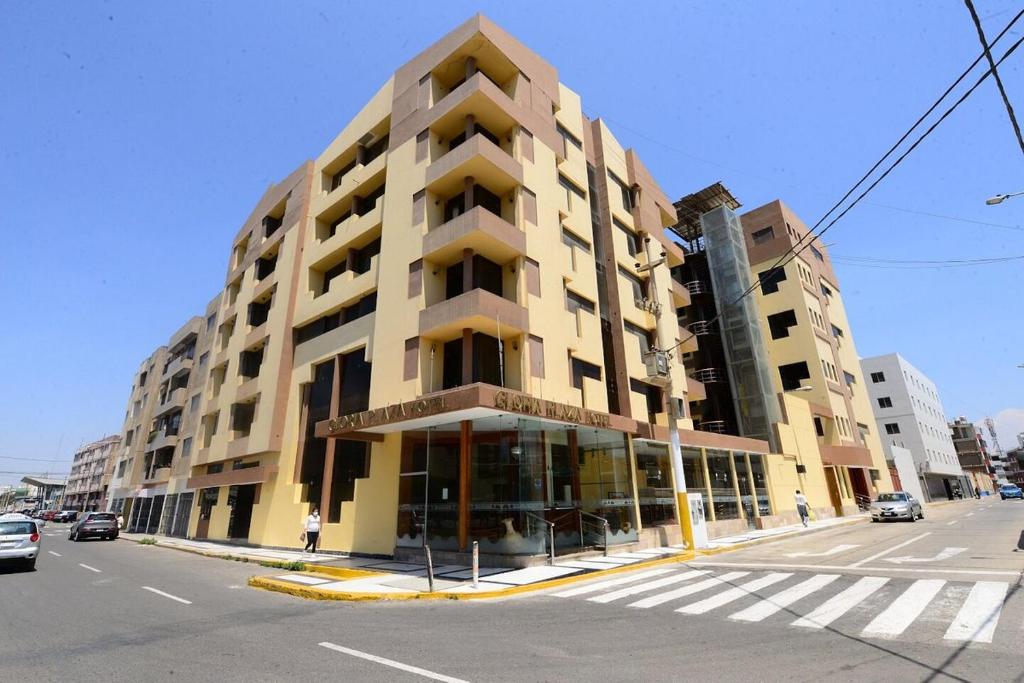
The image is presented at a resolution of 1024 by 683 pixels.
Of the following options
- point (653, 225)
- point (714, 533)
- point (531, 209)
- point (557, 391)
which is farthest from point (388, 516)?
point (653, 225)

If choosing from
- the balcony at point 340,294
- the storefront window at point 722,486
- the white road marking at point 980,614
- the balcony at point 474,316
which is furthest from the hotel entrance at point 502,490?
the white road marking at point 980,614

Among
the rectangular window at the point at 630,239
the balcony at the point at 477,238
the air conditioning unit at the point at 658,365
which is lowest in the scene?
the air conditioning unit at the point at 658,365

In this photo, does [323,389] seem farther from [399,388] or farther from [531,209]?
[531,209]

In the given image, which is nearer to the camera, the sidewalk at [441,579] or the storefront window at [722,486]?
the sidewalk at [441,579]

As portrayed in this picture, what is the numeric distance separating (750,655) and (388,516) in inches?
576

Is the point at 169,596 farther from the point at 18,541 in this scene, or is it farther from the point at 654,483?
the point at 654,483

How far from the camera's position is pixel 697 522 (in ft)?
61.6

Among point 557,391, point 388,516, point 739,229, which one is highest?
point 739,229

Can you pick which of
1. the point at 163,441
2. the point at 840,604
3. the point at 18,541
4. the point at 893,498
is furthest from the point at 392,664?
the point at 163,441

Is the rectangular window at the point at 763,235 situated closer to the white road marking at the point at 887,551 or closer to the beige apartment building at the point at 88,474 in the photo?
the white road marking at the point at 887,551

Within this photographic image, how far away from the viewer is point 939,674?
17.6 feet

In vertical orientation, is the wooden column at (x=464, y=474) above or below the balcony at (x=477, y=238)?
below

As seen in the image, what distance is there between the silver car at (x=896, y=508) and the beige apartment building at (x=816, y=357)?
4.14 metres

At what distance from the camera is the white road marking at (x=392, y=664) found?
5591mm
